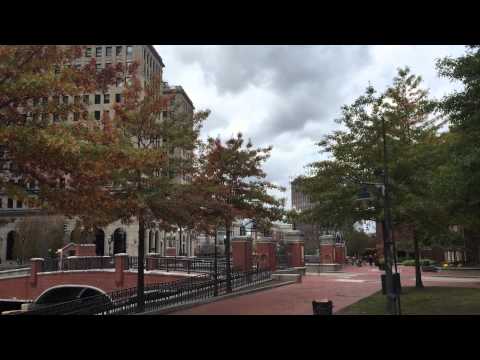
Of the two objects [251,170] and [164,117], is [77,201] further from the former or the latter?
[251,170]

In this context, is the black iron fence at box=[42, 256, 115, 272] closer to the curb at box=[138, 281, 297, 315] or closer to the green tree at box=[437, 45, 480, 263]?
the curb at box=[138, 281, 297, 315]

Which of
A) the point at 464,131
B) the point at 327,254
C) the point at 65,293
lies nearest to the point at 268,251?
the point at 327,254

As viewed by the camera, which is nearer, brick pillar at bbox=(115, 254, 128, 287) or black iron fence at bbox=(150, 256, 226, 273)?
brick pillar at bbox=(115, 254, 128, 287)

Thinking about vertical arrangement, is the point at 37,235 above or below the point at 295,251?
above

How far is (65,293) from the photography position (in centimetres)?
3148

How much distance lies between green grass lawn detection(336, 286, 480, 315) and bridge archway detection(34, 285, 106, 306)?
19.1 m

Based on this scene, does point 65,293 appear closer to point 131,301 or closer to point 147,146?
point 131,301

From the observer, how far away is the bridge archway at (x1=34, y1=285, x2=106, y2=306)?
3030cm

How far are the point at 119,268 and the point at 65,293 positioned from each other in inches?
193

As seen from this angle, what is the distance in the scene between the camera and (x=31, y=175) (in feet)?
35.2

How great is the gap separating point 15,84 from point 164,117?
978 cm

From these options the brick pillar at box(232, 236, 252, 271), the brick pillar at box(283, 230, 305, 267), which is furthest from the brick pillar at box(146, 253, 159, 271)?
the brick pillar at box(283, 230, 305, 267)

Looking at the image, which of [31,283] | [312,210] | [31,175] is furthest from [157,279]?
[31,175]

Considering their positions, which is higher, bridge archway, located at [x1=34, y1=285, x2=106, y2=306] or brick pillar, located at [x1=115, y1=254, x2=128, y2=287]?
brick pillar, located at [x1=115, y1=254, x2=128, y2=287]
